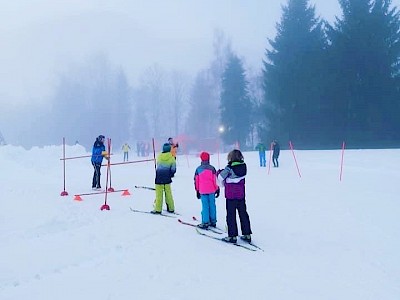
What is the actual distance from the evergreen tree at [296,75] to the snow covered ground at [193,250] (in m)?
25.7

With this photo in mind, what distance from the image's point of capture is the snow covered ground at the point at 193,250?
5.29 m

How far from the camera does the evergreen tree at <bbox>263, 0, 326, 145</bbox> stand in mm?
38812

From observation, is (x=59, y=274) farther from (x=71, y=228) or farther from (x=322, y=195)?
(x=322, y=195)

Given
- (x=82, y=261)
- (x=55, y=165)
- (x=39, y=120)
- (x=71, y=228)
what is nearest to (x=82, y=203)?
(x=71, y=228)

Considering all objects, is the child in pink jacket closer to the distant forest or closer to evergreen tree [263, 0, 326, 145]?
the distant forest

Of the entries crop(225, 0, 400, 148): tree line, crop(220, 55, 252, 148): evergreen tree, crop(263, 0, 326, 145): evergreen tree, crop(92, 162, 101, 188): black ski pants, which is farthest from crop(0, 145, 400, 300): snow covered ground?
crop(220, 55, 252, 148): evergreen tree

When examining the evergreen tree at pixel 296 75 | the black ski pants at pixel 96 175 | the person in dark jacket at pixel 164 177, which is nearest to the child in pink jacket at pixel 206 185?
the person in dark jacket at pixel 164 177

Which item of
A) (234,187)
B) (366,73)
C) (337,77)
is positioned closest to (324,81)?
(337,77)

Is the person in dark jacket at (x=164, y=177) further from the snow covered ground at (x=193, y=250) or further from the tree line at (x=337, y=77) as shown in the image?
the tree line at (x=337, y=77)

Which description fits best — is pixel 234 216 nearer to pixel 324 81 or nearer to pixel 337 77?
pixel 337 77

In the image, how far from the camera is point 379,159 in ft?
76.7

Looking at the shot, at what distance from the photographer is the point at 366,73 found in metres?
35.0

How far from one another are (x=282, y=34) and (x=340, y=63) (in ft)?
32.9

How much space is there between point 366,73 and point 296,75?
807 cm
